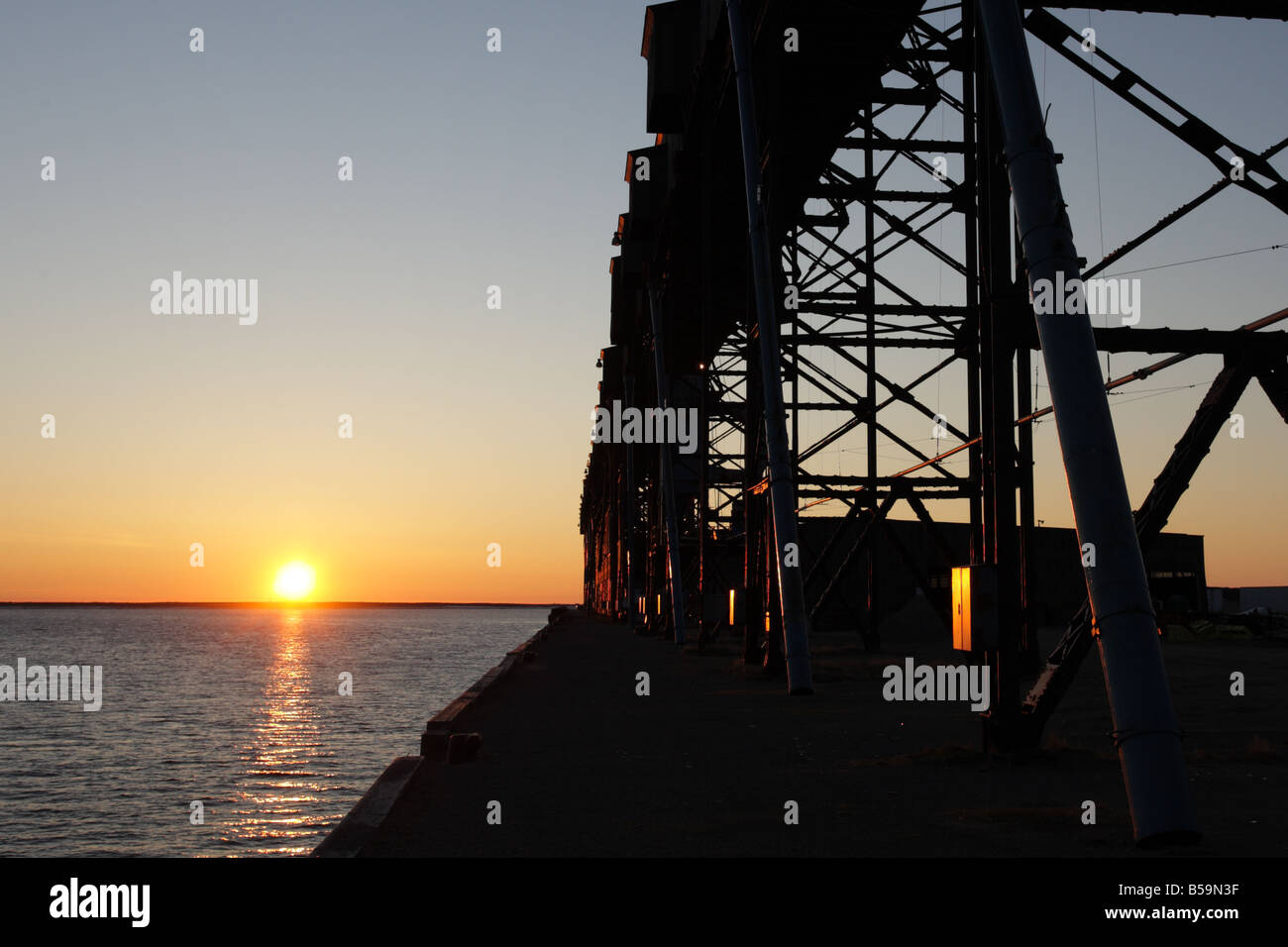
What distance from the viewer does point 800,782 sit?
10.4 m

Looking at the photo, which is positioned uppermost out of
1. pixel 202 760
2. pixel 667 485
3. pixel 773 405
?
pixel 667 485

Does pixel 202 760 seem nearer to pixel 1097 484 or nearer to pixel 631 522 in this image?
pixel 1097 484

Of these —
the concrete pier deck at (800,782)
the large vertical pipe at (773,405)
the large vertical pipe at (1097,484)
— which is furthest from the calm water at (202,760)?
the large vertical pipe at (1097,484)

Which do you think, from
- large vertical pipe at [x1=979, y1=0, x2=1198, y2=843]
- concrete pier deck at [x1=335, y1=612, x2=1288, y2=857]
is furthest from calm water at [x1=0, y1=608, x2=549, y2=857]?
large vertical pipe at [x1=979, y1=0, x2=1198, y2=843]

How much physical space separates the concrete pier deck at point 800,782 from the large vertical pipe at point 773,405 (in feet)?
3.01

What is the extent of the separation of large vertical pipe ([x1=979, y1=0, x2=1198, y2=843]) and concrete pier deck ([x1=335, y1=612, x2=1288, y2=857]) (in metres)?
0.43

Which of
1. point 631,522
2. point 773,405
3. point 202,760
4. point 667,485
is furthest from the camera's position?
point 631,522

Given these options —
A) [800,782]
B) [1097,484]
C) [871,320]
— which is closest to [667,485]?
[871,320]

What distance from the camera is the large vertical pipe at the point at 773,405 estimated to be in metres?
18.9

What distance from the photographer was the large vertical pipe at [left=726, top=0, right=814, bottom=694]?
18.9 meters

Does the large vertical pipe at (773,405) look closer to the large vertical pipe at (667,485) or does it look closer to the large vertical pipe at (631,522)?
the large vertical pipe at (667,485)

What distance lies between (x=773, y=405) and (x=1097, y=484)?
39.2 feet

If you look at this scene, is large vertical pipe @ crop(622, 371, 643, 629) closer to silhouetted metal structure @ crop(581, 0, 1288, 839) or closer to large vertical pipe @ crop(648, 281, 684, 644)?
silhouetted metal structure @ crop(581, 0, 1288, 839)
